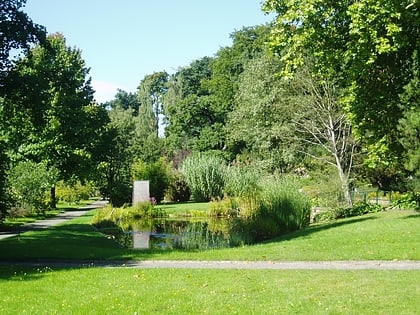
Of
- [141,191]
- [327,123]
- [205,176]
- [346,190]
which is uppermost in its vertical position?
[327,123]

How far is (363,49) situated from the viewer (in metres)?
16.1

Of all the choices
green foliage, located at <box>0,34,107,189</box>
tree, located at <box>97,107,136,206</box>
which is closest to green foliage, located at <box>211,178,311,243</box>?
green foliage, located at <box>0,34,107,189</box>

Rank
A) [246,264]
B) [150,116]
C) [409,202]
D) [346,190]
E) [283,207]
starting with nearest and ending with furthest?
[246,264] < [283,207] < [409,202] < [346,190] < [150,116]

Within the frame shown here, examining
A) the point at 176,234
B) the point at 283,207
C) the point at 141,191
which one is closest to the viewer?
the point at 283,207

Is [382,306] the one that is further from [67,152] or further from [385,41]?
[67,152]

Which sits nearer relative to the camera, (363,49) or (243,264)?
(243,264)

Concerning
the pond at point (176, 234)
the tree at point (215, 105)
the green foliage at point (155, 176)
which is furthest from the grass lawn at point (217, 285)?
the tree at point (215, 105)

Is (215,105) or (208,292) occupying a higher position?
(215,105)

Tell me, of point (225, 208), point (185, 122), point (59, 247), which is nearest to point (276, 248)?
point (59, 247)

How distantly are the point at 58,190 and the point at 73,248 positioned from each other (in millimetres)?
31473

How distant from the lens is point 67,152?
35938 mm

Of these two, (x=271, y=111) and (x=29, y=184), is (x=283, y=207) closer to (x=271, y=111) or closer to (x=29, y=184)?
(x=271, y=111)

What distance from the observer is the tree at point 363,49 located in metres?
15.5

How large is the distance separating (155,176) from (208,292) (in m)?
31.6
